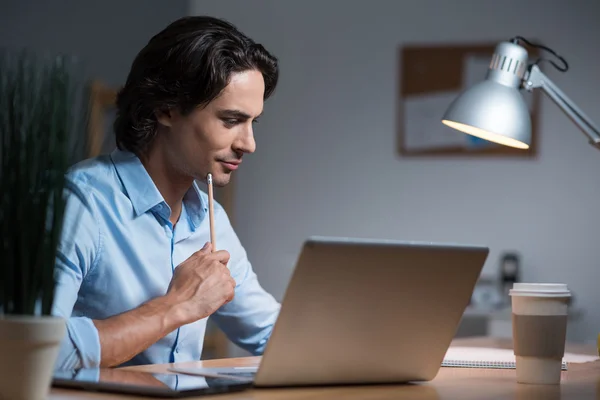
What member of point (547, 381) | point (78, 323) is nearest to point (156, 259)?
point (78, 323)

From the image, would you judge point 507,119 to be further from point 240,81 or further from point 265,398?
point 265,398

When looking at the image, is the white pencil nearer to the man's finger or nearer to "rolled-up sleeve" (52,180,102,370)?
the man's finger

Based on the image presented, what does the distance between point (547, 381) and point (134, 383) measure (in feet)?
1.87

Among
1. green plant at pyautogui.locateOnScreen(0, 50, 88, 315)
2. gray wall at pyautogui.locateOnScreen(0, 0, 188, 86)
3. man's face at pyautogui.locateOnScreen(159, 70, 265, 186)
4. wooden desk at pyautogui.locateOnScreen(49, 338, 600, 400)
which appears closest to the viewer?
green plant at pyautogui.locateOnScreen(0, 50, 88, 315)

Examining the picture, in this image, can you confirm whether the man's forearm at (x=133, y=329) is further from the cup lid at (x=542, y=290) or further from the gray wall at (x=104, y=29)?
the gray wall at (x=104, y=29)

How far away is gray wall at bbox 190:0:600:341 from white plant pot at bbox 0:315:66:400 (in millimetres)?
3228

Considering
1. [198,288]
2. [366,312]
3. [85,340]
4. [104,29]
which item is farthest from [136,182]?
[104,29]

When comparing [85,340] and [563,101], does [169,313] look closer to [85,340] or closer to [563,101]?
[85,340]

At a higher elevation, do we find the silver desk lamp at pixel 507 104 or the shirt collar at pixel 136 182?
the silver desk lamp at pixel 507 104

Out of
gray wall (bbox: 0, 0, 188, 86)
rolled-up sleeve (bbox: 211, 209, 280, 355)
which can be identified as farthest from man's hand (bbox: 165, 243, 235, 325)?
gray wall (bbox: 0, 0, 188, 86)

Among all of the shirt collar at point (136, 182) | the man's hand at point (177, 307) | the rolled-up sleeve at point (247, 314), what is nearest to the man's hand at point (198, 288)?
the man's hand at point (177, 307)

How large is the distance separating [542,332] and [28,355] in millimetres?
697

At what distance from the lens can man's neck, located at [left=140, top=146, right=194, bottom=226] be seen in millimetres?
1832

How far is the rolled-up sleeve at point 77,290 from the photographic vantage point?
4.26 feet
